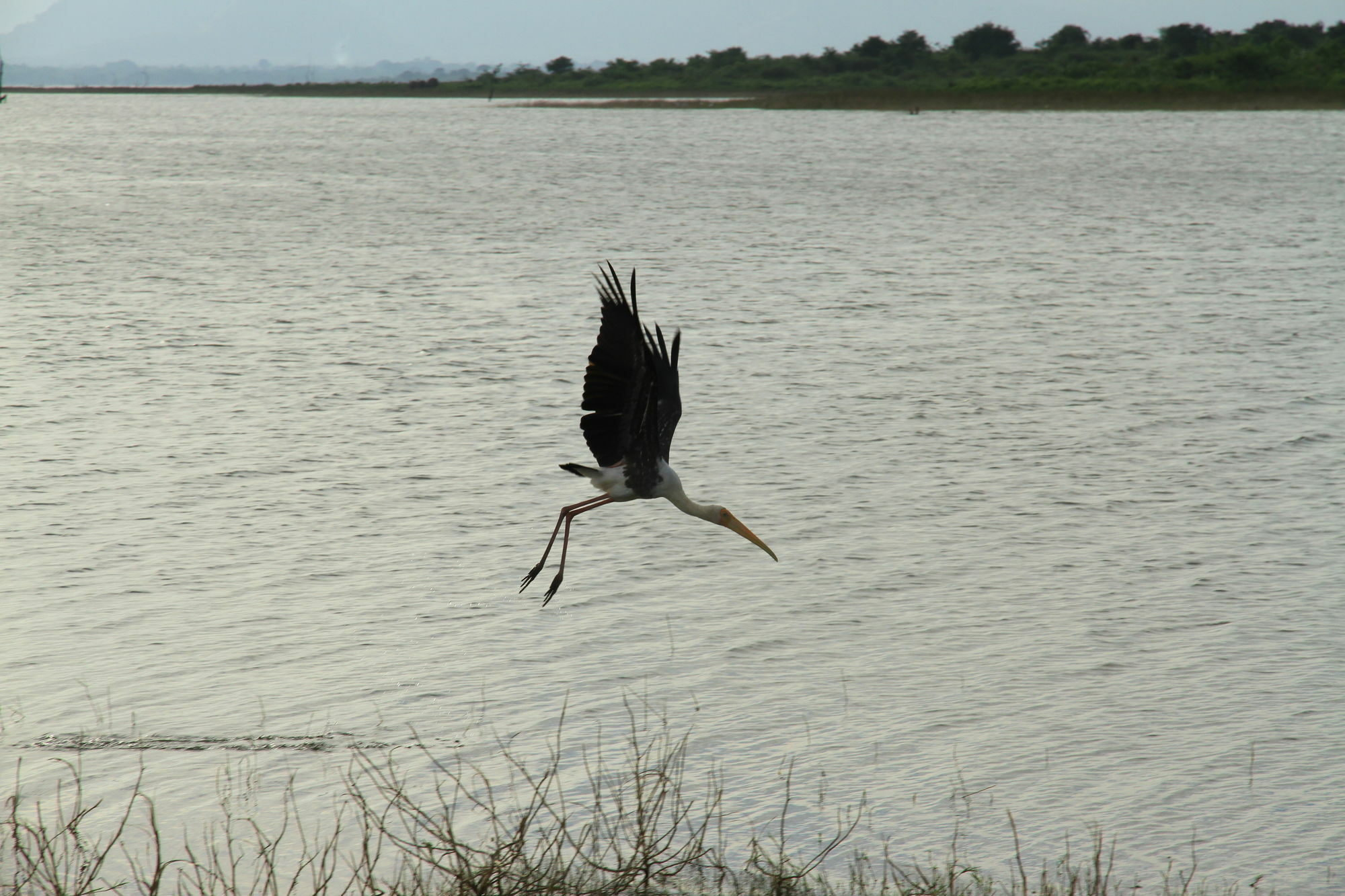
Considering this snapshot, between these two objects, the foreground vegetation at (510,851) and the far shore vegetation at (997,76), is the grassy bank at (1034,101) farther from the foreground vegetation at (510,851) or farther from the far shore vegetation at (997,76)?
the foreground vegetation at (510,851)

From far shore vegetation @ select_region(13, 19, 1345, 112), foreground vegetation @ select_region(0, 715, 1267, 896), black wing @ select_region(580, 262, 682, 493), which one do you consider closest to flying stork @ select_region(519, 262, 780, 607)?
black wing @ select_region(580, 262, 682, 493)

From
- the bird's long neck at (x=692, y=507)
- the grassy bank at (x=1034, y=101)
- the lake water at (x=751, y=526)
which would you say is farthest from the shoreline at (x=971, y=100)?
the bird's long neck at (x=692, y=507)

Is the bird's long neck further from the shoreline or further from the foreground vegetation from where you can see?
the shoreline

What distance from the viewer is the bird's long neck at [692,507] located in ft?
22.2

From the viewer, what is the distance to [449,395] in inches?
593

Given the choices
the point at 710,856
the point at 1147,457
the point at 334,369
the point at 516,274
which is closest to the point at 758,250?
the point at 516,274

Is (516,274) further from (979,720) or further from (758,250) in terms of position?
(979,720)

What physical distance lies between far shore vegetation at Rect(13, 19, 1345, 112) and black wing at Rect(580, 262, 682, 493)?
7286 cm

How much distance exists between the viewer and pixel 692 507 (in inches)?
272

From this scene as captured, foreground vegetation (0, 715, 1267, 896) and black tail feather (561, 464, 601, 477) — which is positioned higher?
black tail feather (561, 464, 601, 477)

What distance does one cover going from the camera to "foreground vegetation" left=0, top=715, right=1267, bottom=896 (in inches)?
212

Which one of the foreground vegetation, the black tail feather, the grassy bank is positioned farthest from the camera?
the grassy bank

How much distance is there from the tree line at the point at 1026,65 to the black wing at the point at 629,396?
74.4 m

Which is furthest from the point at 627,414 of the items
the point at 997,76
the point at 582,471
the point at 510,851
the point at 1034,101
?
the point at 997,76
